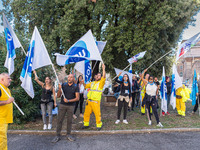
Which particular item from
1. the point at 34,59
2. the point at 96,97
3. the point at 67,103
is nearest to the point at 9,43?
the point at 34,59

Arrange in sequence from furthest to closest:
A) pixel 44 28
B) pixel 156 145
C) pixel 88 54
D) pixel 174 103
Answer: pixel 44 28 → pixel 174 103 → pixel 88 54 → pixel 156 145

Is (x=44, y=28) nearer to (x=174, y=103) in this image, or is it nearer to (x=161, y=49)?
(x=161, y=49)

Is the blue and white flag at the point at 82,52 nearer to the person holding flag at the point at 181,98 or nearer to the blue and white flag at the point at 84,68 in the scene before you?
the blue and white flag at the point at 84,68

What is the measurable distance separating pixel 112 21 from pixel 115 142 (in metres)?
8.39

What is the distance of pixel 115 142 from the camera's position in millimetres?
4621

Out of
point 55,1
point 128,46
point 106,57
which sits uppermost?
point 55,1

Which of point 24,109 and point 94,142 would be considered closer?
point 94,142

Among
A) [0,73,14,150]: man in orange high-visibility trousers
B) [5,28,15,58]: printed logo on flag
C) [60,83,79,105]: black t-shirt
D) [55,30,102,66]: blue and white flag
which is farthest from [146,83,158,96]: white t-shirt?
[5,28,15,58]: printed logo on flag

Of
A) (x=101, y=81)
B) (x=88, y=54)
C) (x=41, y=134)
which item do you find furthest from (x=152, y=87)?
(x=41, y=134)

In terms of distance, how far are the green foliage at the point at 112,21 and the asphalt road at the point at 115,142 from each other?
5925mm

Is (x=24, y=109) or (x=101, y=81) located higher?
(x=101, y=81)

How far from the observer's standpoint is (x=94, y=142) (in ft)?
15.1

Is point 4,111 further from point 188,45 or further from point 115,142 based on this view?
point 188,45

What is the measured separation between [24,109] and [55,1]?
303 inches
